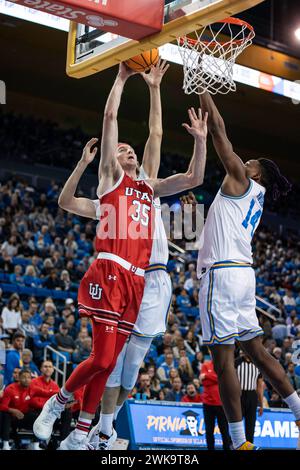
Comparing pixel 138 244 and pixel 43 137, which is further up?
pixel 43 137

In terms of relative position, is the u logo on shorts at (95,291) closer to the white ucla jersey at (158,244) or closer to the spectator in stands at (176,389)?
the white ucla jersey at (158,244)

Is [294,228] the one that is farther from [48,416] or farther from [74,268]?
[48,416]

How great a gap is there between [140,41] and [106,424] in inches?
118

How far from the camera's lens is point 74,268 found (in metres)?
17.0

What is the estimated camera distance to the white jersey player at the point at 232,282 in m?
5.55

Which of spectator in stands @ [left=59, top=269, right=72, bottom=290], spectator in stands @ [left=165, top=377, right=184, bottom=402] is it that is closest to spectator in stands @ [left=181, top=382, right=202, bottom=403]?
spectator in stands @ [left=165, top=377, right=184, bottom=402]

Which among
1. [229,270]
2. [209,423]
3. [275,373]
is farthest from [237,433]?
[209,423]

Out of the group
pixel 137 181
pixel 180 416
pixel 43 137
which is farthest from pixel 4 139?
pixel 137 181

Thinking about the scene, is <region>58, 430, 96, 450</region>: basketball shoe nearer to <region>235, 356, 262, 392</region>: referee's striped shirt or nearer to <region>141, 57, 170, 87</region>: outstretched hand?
<region>141, 57, 170, 87</region>: outstretched hand

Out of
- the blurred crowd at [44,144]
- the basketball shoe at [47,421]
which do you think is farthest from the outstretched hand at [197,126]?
the blurred crowd at [44,144]

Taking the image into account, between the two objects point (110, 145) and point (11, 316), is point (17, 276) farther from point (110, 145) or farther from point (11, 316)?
point (110, 145)

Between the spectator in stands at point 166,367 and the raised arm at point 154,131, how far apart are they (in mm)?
7861

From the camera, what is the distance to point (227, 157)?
5844 millimetres

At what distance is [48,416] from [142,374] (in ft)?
22.3
